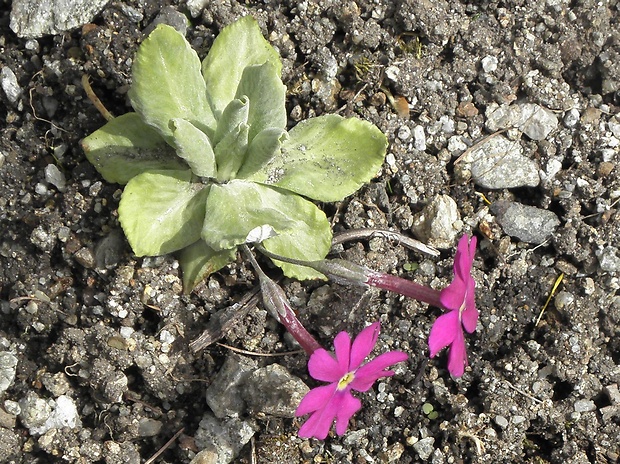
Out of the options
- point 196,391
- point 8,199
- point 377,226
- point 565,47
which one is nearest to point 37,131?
point 8,199

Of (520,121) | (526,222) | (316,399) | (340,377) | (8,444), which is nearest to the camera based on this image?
(316,399)

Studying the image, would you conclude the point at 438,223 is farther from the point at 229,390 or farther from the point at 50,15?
the point at 50,15

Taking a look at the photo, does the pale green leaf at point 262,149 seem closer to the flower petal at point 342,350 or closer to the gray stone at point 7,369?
the flower petal at point 342,350

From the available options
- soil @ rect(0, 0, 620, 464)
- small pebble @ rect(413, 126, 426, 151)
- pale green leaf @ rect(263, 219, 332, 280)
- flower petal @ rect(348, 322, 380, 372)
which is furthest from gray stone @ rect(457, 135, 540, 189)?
flower petal @ rect(348, 322, 380, 372)

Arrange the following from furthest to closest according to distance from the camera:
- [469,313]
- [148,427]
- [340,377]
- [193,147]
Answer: [148,427] < [193,147] < [469,313] < [340,377]

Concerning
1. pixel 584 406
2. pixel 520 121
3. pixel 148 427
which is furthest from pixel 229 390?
pixel 520 121

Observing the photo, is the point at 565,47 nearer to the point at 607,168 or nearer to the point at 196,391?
the point at 607,168

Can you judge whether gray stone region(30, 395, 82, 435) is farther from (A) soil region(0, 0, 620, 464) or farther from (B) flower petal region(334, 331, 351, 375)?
(B) flower petal region(334, 331, 351, 375)
